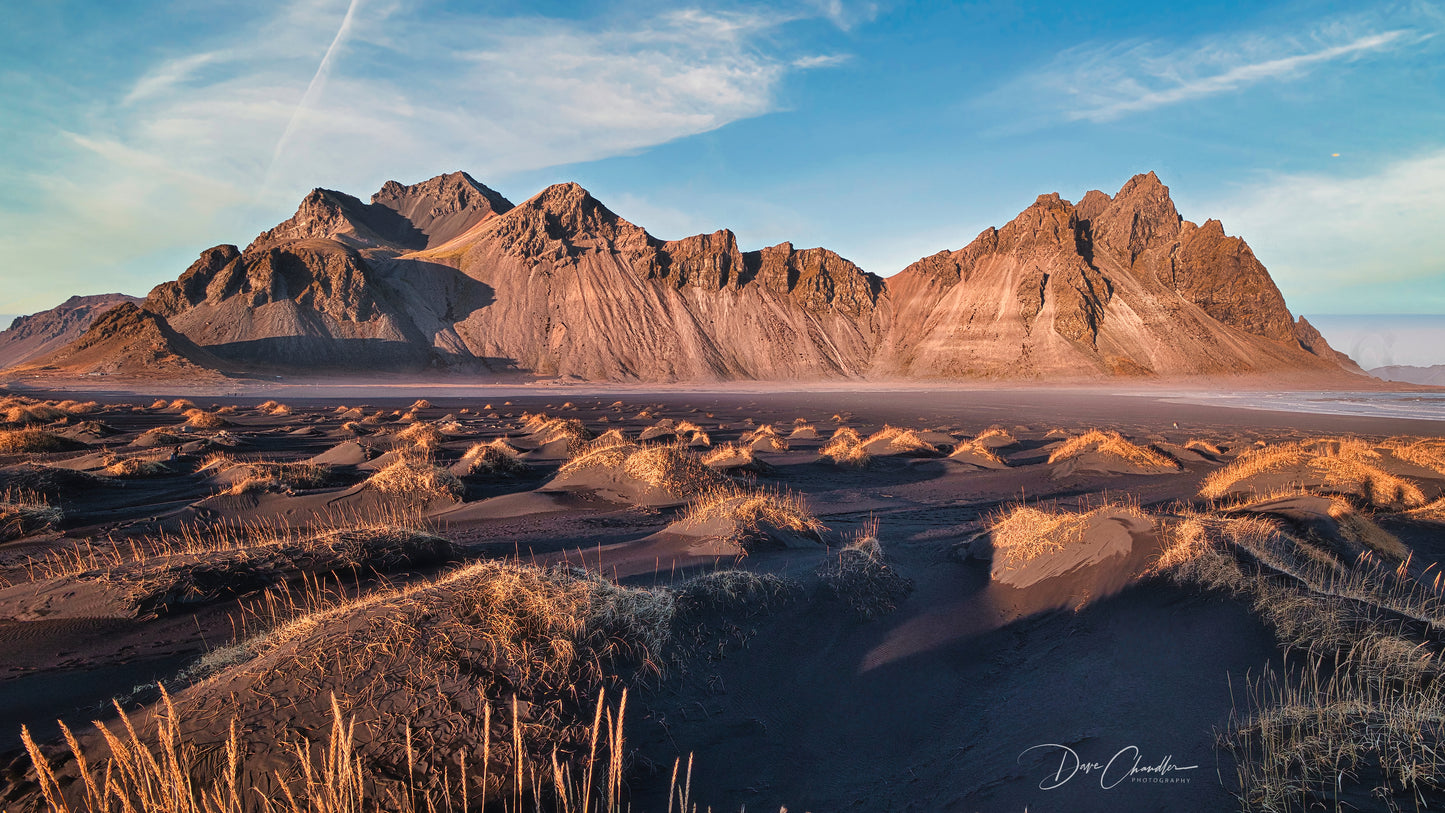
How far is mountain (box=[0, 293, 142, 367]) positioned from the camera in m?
133

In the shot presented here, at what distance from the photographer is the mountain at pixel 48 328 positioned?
133 meters

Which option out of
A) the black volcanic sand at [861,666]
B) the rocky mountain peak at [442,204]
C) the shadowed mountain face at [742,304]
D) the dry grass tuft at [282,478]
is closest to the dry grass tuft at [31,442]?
the black volcanic sand at [861,666]

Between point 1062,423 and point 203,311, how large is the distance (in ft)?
313

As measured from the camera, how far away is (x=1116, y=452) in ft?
62.4

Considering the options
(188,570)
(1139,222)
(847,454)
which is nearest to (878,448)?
(847,454)

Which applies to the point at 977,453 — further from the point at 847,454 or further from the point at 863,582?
the point at 863,582

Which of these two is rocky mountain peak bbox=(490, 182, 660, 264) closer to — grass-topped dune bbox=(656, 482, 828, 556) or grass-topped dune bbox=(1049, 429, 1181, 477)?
grass-topped dune bbox=(1049, 429, 1181, 477)

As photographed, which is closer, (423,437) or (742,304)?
(423,437)

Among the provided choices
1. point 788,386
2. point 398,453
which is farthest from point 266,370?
point 398,453

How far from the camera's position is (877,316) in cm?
10144

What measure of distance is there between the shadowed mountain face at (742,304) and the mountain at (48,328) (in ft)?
237

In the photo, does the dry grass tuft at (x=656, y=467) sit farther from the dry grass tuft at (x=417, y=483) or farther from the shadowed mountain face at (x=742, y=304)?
the shadowed mountain face at (x=742, y=304)

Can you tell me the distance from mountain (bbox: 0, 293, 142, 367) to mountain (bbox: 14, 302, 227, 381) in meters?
86.4
